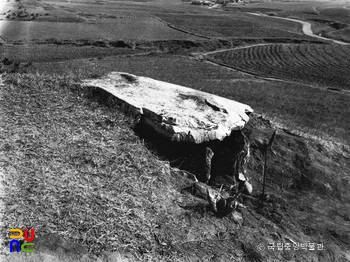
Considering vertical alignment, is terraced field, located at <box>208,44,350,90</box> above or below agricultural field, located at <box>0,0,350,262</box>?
below

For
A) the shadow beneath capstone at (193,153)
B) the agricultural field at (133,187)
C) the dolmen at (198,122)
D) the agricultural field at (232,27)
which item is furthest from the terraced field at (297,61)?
the shadow beneath capstone at (193,153)

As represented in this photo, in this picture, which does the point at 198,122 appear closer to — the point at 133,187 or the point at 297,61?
the point at 133,187

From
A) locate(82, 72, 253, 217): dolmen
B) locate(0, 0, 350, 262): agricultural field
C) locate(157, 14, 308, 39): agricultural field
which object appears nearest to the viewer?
locate(0, 0, 350, 262): agricultural field

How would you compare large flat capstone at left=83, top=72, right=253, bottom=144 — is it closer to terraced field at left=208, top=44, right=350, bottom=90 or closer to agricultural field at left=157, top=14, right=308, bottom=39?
terraced field at left=208, top=44, right=350, bottom=90

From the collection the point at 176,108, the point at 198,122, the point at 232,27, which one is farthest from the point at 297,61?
the point at 198,122

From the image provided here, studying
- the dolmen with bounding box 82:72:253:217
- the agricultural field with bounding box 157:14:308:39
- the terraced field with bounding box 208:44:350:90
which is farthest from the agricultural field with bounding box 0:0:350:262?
the agricultural field with bounding box 157:14:308:39

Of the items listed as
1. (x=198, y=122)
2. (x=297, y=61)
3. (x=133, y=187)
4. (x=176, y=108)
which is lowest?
(x=297, y=61)

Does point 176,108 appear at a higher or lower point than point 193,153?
higher
